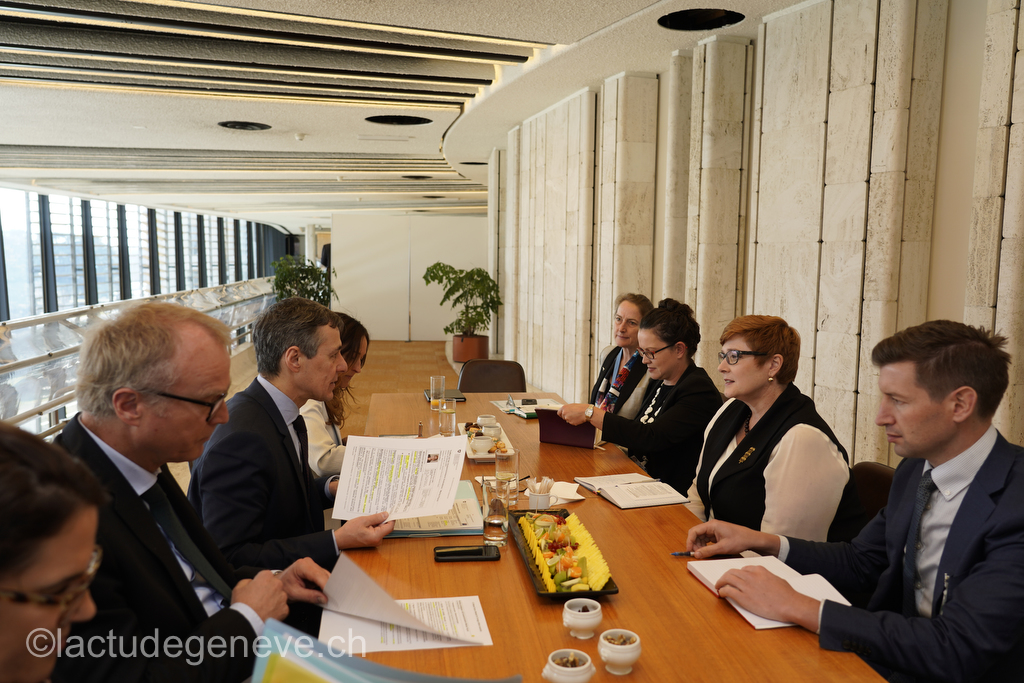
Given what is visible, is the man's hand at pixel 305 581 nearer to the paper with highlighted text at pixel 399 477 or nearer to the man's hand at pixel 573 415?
the paper with highlighted text at pixel 399 477

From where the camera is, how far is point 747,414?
8.61ft

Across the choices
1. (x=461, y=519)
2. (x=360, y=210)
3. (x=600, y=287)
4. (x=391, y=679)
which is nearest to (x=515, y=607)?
(x=461, y=519)

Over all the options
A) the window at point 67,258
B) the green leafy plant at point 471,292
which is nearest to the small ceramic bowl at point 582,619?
the green leafy plant at point 471,292

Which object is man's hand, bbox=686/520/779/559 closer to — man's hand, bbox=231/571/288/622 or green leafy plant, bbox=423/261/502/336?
man's hand, bbox=231/571/288/622

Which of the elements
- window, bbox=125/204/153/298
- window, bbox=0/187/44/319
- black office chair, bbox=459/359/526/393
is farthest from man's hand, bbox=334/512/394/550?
window, bbox=125/204/153/298

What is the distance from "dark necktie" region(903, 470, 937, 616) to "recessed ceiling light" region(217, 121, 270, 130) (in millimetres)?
9297

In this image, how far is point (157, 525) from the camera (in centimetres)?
154

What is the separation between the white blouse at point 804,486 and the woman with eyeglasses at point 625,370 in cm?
169

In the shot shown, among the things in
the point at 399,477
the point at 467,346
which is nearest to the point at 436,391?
the point at 399,477

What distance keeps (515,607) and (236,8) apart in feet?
16.8

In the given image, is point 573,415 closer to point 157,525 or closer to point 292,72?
point 157,525

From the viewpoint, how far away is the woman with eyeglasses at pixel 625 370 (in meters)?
4.00

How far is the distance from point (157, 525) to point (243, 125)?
9.11 metres

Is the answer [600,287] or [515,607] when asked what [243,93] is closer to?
[600,287]
